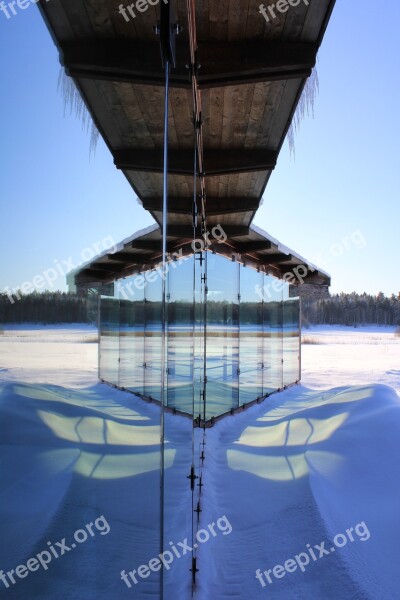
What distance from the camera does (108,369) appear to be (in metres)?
8.23

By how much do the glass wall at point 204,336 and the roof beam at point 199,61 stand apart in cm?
234

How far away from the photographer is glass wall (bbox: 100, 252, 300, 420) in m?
5.51

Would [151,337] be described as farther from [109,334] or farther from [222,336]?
[109,334]

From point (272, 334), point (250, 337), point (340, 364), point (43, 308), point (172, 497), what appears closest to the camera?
point (43, 308)

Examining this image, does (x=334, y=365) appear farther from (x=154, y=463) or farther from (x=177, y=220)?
(x=154, y=463)

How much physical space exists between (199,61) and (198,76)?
9cm

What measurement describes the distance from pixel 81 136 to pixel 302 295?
9.11m

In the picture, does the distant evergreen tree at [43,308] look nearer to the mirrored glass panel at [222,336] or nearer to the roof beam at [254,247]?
the mirrored glass panel at [222,336]

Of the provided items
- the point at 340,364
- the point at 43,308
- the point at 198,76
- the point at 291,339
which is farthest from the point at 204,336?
the point at 340,364

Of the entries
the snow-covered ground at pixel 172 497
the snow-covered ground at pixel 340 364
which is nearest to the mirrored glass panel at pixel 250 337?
the snow-covered ground at pixel 172 497

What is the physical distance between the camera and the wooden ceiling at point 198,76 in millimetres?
1919

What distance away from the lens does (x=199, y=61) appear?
225 centimetres

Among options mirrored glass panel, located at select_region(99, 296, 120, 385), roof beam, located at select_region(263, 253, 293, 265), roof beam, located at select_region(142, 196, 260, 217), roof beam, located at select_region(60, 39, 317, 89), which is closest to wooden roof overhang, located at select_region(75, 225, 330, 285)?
roof beam, located at select_region(263, 253, 293, 265)

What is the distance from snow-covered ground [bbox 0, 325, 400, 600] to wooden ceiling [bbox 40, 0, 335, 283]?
1437 mm
